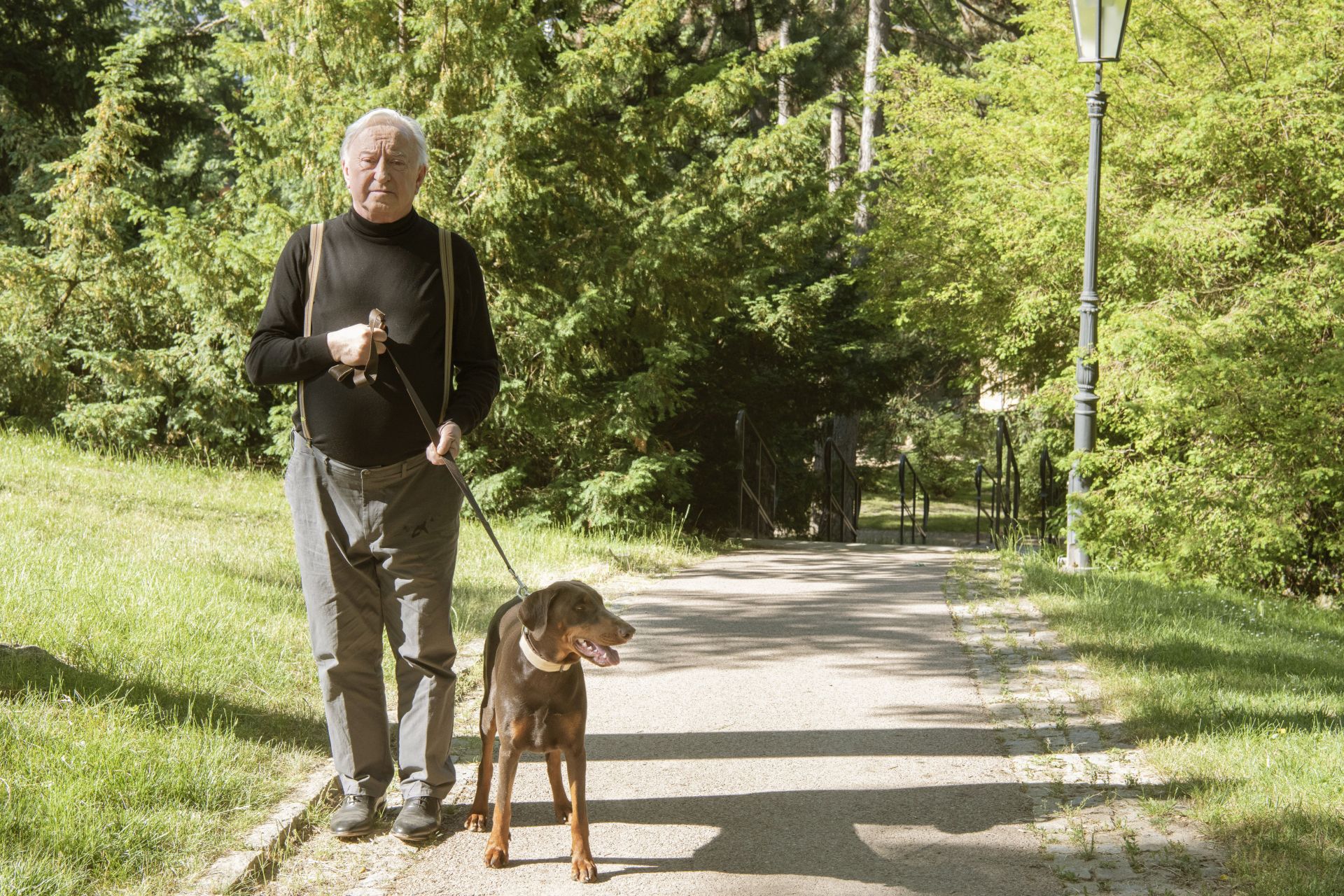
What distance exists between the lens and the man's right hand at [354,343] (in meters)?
3.57

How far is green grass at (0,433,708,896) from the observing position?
3471mm

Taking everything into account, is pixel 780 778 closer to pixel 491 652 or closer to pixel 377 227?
pixel 491 652

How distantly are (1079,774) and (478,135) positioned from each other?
8.33 metres

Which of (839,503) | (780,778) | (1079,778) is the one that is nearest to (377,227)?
(780,778)

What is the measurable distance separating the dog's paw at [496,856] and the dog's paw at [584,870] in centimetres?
23

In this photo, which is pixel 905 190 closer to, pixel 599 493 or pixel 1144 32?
pixel 1144 32

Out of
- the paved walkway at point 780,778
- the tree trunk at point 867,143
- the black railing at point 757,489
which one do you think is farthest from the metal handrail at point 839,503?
the paved walkway at point 780,778

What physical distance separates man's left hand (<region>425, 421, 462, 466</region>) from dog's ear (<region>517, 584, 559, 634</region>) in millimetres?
520

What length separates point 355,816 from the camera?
3850 mm

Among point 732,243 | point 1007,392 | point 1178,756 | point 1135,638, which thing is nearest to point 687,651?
point 1135,638

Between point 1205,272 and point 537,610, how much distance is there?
28.6 ft

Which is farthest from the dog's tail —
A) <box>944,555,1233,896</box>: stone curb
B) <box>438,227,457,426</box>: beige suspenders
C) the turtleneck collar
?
<box>944,555,1233,896</box>: stone curb

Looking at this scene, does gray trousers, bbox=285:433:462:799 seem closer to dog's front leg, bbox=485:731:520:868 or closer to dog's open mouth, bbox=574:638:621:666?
dog's front leg, bbox=485:731:520:868

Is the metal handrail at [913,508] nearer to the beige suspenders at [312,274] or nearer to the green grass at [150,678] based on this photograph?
the green grass at [150,678]
